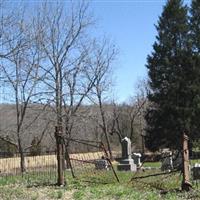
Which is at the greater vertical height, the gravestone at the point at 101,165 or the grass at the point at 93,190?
the gravestone at the point at 101,165

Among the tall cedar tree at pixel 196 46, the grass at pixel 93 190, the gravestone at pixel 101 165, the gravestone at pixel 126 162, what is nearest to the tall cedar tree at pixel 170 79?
the tall cedar tree at pixel 196 46

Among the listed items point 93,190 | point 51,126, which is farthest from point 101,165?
point 51,126

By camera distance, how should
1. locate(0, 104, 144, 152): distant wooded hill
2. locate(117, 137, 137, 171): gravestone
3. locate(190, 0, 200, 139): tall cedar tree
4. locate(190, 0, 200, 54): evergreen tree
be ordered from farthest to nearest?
locate(190, 0, 200, 54): evergreen tree < locate(190, 0, 200, 139): tall cedar tree < locate(0, 104, 144, 152): distant wooded hill < locate(117, 137, 137, 171): gravestone

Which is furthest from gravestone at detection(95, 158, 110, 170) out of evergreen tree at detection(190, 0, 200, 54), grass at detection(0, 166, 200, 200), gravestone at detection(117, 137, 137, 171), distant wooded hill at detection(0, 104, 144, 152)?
evergreen tree at detection(190, 0, 200, 54)

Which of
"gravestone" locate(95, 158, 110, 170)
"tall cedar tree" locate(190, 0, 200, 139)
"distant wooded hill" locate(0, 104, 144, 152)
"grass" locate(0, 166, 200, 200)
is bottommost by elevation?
"grass" locate(0, 166, 200, 200)

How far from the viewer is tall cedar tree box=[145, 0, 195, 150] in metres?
48.5

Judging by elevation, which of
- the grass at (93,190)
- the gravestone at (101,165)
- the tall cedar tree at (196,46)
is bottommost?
the grass at (93,190)

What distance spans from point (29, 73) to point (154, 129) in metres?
17.9

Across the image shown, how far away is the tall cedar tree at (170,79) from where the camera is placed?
1911 inches

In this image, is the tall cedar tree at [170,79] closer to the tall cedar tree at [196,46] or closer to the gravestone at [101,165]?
the tall cedar tree at [196,46]

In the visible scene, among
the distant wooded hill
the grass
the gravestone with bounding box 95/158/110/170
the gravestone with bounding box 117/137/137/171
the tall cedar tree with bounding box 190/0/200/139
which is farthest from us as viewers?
the tall cedar tree with bounding box 190/0/200/139

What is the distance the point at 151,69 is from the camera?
51656mm

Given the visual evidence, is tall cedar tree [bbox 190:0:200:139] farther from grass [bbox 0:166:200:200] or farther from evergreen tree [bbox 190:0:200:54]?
grass [bbox 0:166:200:200]

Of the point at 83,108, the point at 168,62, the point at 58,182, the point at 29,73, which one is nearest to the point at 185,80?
the point at 168,62
